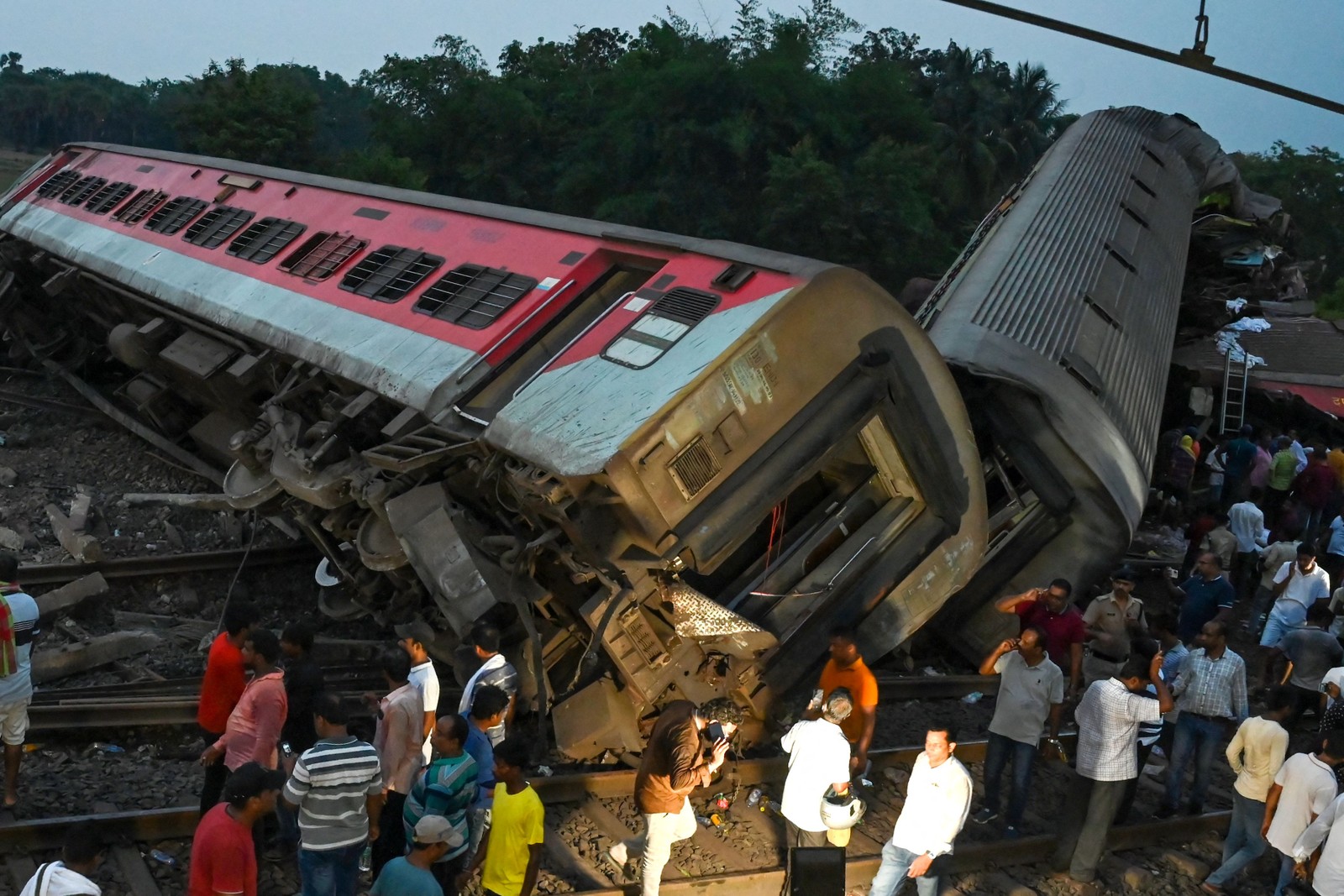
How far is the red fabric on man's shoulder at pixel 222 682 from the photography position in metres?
6.32

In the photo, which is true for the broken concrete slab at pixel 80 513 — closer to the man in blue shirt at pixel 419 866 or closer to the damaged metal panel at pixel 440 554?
the damaged metal panel at pixel 440 554

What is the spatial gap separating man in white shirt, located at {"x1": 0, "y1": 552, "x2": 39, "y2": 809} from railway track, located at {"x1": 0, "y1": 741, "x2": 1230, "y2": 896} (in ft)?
1.31

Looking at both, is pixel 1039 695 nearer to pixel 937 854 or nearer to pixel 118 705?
pixel 937 854

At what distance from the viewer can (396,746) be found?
19.9 feet

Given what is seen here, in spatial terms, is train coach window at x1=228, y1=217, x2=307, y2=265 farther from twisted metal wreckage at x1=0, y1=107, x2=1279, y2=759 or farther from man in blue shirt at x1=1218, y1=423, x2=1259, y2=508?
man in blue shirt at x1=1218, y1=423, x2=1259, y2=508

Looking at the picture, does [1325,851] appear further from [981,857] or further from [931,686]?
[931,686]

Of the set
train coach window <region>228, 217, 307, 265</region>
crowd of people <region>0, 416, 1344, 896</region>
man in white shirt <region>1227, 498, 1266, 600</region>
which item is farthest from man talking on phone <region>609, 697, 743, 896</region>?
man in white shirt <region>1227, 498, 1266, 600</region>

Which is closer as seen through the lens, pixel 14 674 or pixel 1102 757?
pixel 14 674

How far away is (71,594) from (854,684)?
20.4ft

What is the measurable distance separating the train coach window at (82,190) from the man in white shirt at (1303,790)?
50.9ft

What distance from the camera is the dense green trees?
29.9m

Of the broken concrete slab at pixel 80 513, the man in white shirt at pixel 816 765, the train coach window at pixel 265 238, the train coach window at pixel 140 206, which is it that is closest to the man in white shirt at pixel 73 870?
the man in white shirt at pixel 816 765

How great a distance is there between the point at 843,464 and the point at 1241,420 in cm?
1133

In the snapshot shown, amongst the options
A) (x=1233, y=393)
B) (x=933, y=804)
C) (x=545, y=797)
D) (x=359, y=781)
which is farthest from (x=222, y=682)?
(x=1233, y=393)
